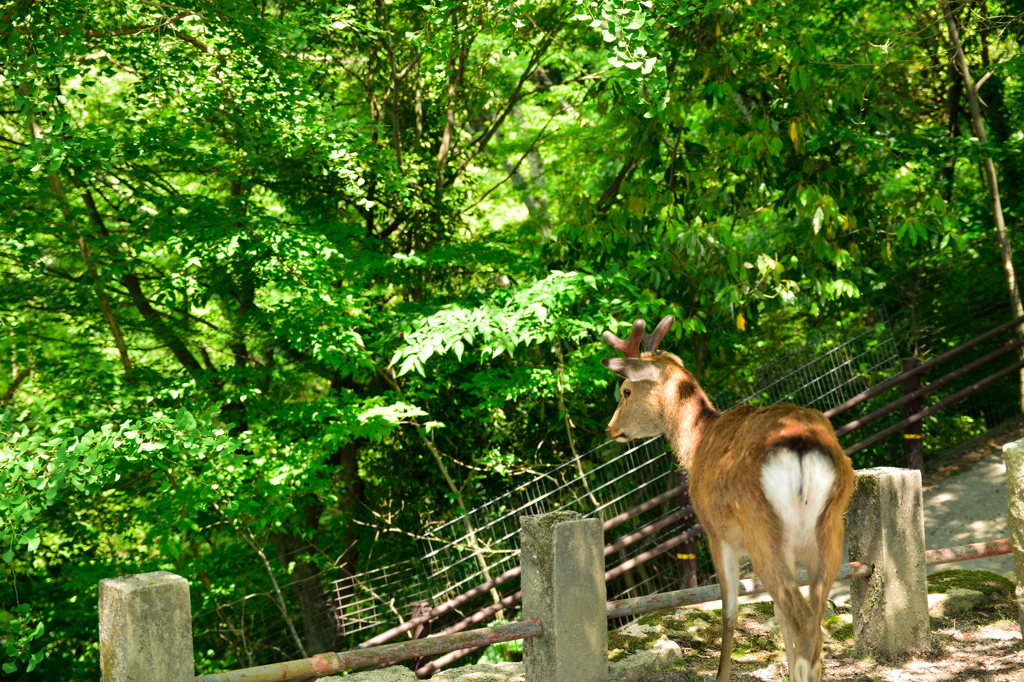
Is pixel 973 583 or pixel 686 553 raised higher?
pixel 686 553

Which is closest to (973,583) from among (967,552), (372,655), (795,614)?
(967,552)

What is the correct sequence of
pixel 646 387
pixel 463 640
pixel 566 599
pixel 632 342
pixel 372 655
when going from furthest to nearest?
1. pixel 632 342
2. pixel 646 387
3. pixel 566 599
4. pixel 463 640
5. pixel 372 655

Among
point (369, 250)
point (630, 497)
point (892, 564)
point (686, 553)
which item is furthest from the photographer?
point (369, 250)

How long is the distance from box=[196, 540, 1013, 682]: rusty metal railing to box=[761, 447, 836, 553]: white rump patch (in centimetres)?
88

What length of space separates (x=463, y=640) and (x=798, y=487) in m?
1.61

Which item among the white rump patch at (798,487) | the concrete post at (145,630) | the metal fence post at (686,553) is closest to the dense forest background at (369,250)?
the metal fence post at (686,553)

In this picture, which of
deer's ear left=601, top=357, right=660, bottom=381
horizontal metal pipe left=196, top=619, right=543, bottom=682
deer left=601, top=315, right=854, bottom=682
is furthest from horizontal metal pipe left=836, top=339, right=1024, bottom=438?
horizontal metal pipe left=196, top=619, right=543, bottom=682

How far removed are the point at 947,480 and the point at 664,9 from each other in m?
5.49

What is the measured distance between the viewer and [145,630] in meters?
2.81

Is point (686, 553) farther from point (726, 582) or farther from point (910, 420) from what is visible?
point (726, 582)

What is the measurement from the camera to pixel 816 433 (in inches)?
130

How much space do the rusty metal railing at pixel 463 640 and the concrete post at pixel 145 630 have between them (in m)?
0.16

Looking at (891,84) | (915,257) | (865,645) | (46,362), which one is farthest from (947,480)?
(46,362)

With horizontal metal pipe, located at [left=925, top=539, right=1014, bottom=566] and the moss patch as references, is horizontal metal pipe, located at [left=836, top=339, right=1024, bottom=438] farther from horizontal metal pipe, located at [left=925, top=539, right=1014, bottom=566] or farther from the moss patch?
horizontal metal pipe, located at [left=925, top=539, right=1014, bottom=566]
